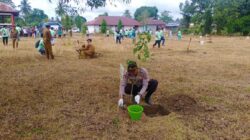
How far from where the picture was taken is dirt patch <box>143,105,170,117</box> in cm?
535

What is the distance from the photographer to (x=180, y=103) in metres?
5.94

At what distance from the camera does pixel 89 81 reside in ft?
25.9

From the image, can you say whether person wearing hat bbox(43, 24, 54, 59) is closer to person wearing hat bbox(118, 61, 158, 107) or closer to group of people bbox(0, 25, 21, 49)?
group of people bbox(0, 25, 21, 49)

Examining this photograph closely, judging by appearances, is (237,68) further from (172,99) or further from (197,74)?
(172,99)

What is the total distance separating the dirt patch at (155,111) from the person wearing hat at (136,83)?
0.27 meters

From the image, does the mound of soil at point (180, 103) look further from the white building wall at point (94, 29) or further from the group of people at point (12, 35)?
the white building wall at point (94, 29)

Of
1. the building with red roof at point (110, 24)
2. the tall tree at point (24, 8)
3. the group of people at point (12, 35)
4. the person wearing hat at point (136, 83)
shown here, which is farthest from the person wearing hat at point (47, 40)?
the tall tree at point (24, 8)

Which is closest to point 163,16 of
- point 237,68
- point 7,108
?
point 237,68

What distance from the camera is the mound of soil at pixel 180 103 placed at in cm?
569

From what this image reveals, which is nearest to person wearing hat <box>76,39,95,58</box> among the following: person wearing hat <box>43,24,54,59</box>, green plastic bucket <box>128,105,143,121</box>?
person wearing hat <box>43,24,54,59</box>

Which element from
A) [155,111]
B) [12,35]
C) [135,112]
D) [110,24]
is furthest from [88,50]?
[110,24]

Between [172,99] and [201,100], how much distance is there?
0.69 metres

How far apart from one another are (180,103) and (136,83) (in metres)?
1.09

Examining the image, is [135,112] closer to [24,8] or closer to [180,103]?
[180,103]
